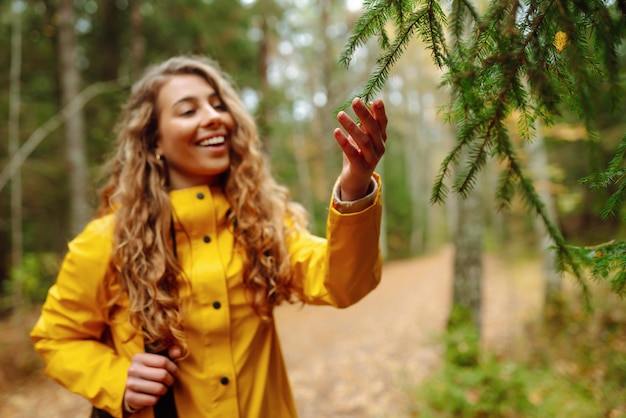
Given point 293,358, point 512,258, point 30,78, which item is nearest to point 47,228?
point 30,78

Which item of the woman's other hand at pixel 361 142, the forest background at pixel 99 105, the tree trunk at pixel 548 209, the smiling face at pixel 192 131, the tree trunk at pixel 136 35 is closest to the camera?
the woman's other hand at pixel 361 142

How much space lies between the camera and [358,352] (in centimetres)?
732

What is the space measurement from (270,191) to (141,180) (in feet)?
2.07

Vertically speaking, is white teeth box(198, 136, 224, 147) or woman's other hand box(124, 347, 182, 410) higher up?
white teeth box(198, 136, 224, 147)

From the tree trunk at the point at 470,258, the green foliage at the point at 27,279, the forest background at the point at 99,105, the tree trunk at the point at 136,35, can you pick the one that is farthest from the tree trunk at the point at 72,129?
the tree trunk at the point at 470,258

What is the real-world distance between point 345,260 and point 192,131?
95cm

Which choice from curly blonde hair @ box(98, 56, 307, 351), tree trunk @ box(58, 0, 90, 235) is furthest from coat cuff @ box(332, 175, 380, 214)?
tree trunk @ box(58, 0, 90, 235)

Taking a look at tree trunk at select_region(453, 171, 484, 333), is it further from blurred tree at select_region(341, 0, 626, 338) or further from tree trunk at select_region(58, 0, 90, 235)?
tree trunk at select_region(58, 0, 90, 235)

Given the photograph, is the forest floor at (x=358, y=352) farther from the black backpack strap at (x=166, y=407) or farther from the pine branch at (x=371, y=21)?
the pine branch at (x=371, y=21)

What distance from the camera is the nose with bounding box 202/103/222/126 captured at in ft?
5.97

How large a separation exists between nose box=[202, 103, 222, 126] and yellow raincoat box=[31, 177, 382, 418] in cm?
32

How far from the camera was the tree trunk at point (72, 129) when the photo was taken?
24.0 ft

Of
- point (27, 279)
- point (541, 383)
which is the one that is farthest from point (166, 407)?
point (27, 279)

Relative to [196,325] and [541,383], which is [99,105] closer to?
[196,325]
